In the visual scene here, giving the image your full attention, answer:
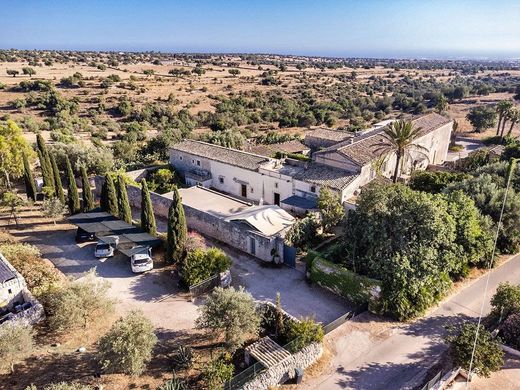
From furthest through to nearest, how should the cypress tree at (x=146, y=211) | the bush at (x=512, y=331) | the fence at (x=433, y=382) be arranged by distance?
the cypress tree at (x=146, y=211) < the bush at (x=512, y=331) < the fence at (x=433, y=382)

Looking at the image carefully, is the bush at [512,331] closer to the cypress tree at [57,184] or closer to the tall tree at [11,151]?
the cypress tree at [57,184]

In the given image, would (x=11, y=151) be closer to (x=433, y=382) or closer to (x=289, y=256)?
(x=289, y=256)

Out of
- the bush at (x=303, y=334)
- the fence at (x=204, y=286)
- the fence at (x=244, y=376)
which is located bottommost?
the fence at (x=204, y=286)

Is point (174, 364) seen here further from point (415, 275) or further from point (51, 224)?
point (51, 224)

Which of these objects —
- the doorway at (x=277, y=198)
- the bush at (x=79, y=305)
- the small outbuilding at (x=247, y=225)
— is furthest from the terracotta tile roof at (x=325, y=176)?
the bush at (x=79, y=305)

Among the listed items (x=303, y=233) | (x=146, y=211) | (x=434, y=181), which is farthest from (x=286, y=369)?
(x=434, y=181)

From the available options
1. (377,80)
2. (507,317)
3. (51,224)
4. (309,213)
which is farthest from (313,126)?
(377,80)

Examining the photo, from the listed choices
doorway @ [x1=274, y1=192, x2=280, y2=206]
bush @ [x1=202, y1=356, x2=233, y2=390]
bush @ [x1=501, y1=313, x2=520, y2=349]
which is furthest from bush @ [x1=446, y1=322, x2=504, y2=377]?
doorway @ [x1=274, y1=192, x2=280, y2=206]
